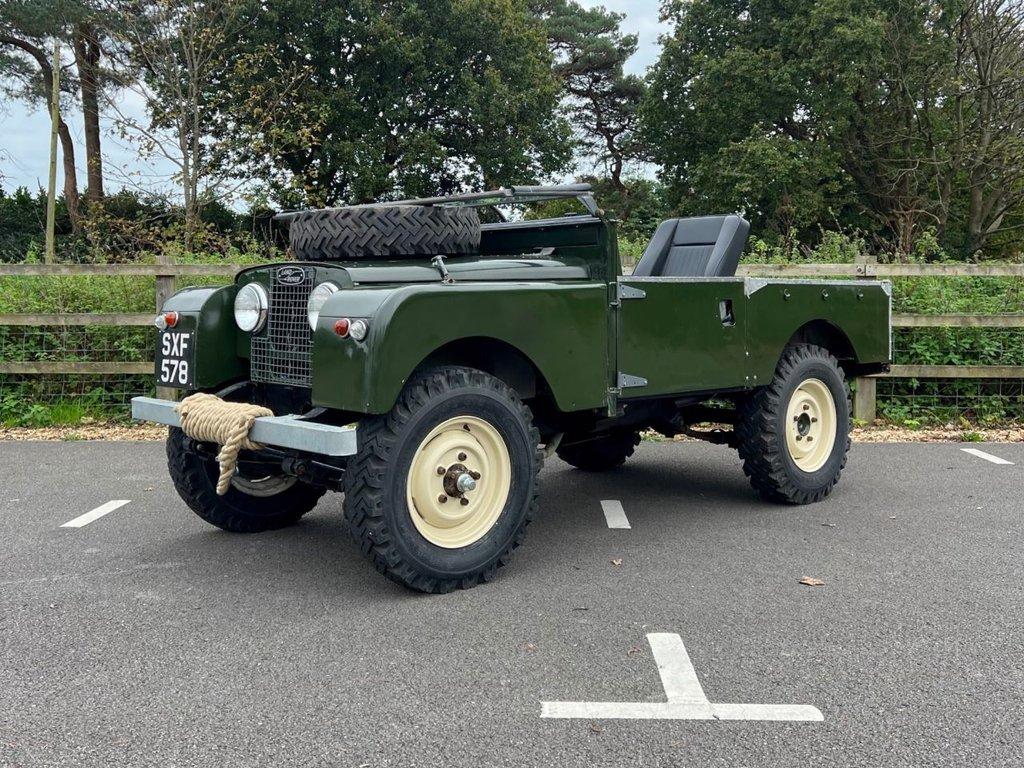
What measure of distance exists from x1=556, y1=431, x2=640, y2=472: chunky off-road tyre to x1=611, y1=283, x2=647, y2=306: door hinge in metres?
1.82

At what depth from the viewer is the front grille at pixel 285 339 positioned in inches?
147

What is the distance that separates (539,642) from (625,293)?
1713 millimetres

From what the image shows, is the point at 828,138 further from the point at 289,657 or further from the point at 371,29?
the point at 289,657

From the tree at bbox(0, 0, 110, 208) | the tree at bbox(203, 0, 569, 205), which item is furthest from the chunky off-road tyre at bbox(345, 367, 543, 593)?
the tree at bbox(203, 0, 569, 205)

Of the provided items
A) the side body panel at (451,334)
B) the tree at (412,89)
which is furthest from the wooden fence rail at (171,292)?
the tree at (412,89)

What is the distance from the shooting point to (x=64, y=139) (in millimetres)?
24672

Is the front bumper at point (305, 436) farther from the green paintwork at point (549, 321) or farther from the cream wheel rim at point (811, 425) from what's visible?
the cream wheel rim at point (811, 425)

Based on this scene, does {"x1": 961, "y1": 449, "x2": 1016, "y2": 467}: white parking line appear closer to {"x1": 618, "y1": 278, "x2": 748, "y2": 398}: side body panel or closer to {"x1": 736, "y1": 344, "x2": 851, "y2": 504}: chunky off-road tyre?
{"x1": 736, "y1": 344, "x2": 851, "y2": 504}: chunky off-road tyre

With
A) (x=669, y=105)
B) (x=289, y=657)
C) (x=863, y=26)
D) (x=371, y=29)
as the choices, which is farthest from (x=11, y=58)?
(x=289, y=657)

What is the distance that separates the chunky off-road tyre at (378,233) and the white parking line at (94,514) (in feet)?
6.34

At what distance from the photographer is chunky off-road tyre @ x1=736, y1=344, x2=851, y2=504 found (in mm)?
4844

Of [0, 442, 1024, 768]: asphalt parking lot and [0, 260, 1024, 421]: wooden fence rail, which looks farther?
[0, 260, 1024, 421]: wooden fence rail

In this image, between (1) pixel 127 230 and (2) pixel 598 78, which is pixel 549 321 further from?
(2) pixel 598 78

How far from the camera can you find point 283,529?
4.52m
